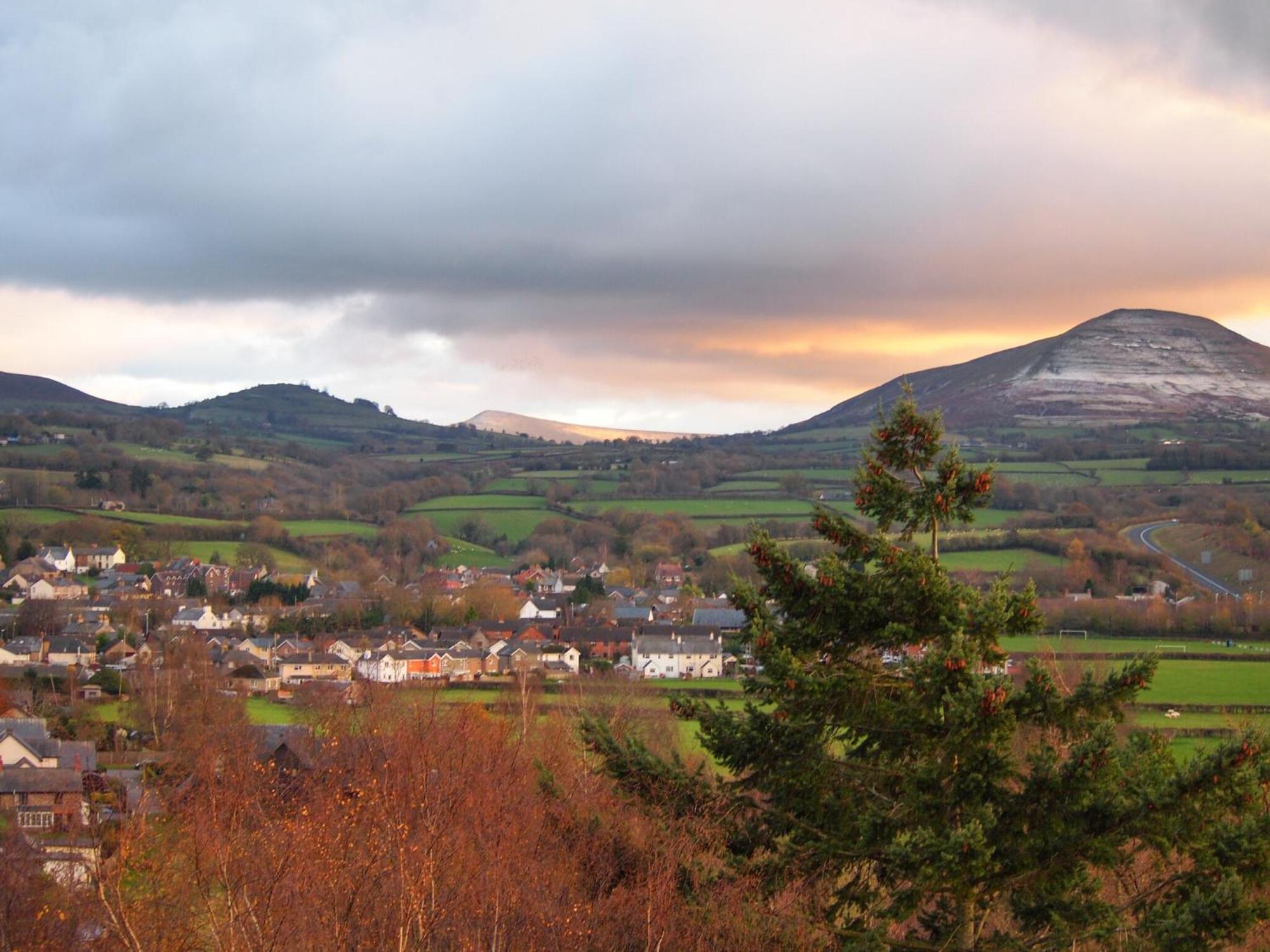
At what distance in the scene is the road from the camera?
6266 cm

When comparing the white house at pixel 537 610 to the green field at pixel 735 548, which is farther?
the white house at pixel 537 610

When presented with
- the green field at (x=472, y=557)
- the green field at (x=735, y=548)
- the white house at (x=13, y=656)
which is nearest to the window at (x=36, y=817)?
the white house at (x=13, y=656)

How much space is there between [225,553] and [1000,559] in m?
48.3

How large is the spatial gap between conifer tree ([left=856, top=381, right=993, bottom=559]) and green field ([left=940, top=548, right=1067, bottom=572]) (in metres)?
48.0

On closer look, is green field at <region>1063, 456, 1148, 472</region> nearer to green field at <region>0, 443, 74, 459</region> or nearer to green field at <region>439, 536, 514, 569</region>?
green field at <region>439, 536, 514, 569</region>

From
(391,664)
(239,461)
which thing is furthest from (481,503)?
(391,664)

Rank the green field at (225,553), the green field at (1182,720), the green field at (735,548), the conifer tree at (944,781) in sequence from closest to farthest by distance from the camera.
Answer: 1. the conifer tree at (944,781)
2. the green field at (1182,720)
3. the green field at (735,548)
4. the green field at (225,553)

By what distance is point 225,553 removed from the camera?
7944 cm

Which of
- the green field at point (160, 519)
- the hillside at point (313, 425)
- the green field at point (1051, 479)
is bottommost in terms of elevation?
the green field at point (160, 519)

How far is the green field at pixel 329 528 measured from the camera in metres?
87.0

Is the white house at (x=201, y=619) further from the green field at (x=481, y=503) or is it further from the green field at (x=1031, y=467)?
the green field at (x=1031, y=467)

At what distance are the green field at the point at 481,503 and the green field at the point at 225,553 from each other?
2062 centimetres

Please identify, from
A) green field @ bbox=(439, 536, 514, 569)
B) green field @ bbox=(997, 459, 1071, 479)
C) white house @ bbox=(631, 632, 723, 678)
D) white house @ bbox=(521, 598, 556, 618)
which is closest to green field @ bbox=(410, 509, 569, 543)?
green field @ bbox=(439, 536, 514, 569)

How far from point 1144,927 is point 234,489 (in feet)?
321
